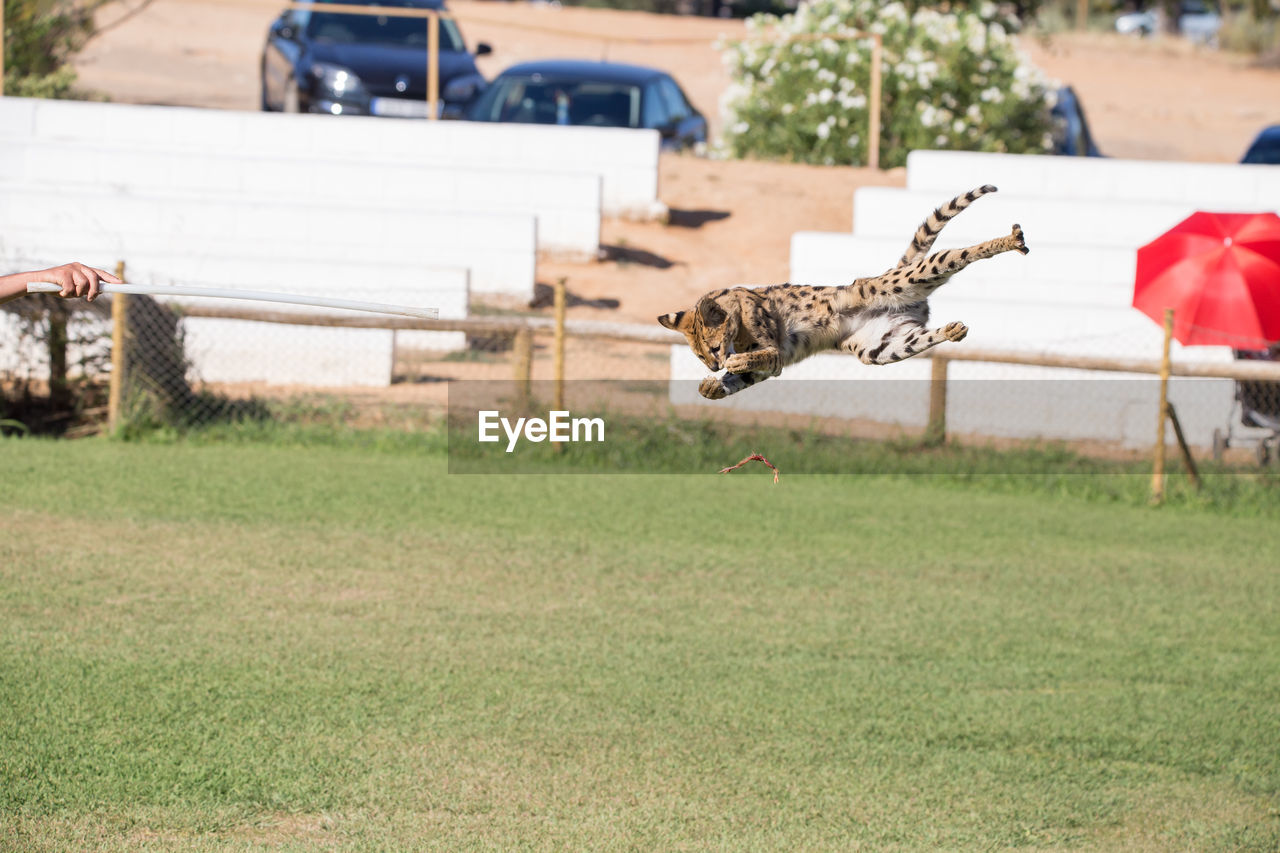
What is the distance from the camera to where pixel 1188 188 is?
745 inches

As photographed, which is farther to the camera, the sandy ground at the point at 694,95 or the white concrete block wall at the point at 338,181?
the sandy ground at the point at 694,95

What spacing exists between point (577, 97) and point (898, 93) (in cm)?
522

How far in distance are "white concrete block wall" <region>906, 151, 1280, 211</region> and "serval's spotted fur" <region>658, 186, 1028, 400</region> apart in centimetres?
1669

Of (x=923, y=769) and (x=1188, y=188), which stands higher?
(x=1188, y=188)

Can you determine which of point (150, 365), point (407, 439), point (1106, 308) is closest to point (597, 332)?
point (407, 439)

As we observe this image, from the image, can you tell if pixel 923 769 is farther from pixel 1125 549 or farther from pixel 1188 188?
pixel 1188 188

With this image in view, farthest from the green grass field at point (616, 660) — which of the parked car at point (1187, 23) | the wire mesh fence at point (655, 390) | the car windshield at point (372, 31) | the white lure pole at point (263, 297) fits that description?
the parked car at point (1187, 23)

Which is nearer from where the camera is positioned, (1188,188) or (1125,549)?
(1125,549)

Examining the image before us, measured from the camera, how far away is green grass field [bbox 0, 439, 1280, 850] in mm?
6906

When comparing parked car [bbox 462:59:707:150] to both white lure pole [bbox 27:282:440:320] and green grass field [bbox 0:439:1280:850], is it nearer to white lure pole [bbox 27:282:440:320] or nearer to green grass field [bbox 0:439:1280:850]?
green grass field [bbox 0:439:1280:850]

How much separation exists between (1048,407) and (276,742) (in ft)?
29.2

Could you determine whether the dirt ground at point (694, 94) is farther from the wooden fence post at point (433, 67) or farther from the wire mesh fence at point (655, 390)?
the wire mesh fence at point (655, 390)

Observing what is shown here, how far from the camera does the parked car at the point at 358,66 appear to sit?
2202 centimetres

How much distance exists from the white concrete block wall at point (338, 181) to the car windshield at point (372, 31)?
164 inches
